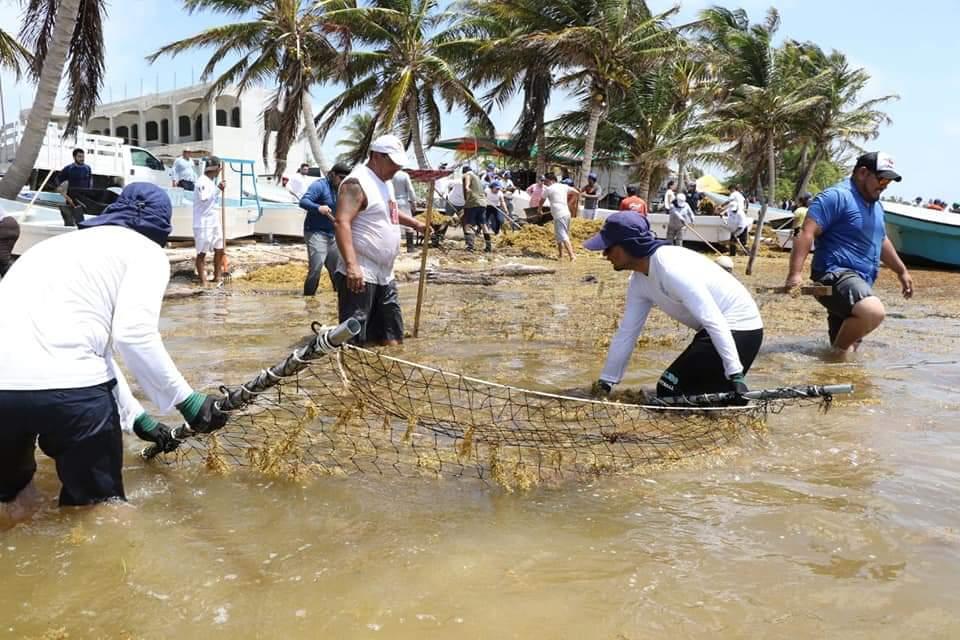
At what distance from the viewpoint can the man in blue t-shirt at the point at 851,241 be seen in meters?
5.76

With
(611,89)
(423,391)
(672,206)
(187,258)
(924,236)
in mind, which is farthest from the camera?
(611,89)

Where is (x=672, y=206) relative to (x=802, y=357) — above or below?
above

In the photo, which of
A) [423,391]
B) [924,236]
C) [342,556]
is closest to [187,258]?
[423,391]

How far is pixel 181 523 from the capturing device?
2.93 m

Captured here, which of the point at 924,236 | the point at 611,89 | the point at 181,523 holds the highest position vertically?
the point at 611,89

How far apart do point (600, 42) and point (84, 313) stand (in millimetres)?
22794

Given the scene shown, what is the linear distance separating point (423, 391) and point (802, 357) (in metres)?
3.38

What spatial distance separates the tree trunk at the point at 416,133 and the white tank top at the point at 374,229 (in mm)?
19721

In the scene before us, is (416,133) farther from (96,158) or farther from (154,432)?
(154,432)

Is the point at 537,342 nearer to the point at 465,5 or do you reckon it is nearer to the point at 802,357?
the point at 802,357

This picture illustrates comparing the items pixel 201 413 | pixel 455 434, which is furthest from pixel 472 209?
pixel 201 413

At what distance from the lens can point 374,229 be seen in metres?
5.30

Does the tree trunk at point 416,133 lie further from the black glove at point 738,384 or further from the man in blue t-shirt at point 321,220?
the black glove at point 738,384

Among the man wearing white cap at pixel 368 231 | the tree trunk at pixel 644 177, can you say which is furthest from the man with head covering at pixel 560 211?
the tree trunk at pixel 644 177
